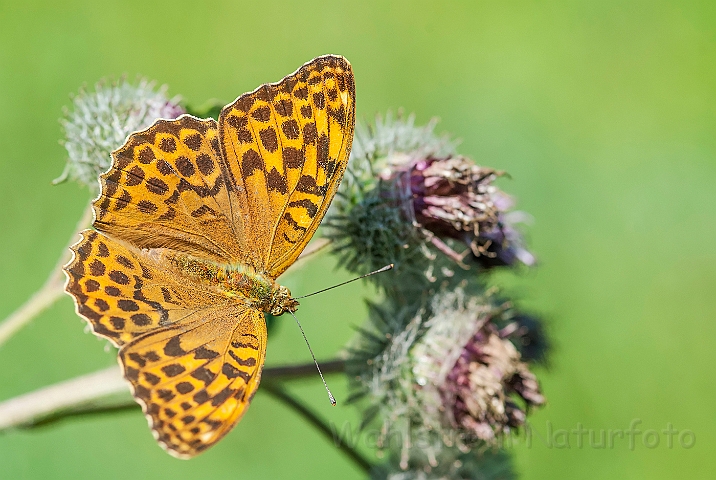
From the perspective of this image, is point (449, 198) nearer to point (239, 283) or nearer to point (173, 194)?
point (239, 283)

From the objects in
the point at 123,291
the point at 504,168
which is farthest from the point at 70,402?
the point at 504,168

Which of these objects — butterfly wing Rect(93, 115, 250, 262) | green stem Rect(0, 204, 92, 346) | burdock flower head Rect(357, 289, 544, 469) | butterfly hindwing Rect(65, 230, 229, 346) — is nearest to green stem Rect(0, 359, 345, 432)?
green stem Rect(0, 204, 92, 346)

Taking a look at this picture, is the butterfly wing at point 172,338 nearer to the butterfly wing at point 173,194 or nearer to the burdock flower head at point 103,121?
the butterfly wing at point 173,194

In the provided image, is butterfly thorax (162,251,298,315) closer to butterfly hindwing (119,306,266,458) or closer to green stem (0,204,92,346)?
butterfly hindwing (119,306,266,458)

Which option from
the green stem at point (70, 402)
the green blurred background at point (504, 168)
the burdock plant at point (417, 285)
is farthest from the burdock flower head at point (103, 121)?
Answer: the green blurred background at point (504, 168)

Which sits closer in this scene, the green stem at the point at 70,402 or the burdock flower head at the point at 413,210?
the green stem at the point at 70,402

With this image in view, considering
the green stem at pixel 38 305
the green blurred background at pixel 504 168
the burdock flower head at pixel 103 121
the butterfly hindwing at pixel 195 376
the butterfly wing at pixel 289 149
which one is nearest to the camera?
the butterfly hindwing at pixel 195 376

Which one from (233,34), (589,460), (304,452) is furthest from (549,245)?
(233,34)
